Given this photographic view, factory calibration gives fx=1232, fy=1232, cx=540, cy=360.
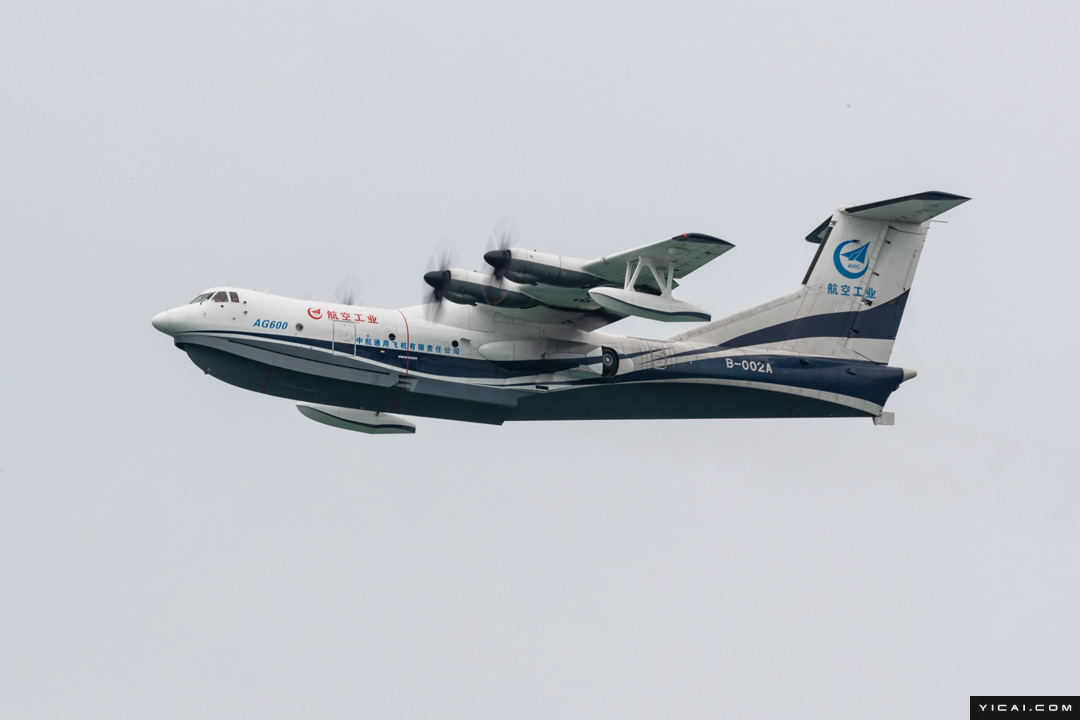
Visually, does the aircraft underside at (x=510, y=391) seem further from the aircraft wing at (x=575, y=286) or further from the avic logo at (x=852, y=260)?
the avic logo at (x=852, y=260)

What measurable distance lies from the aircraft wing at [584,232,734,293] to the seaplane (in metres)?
0.03

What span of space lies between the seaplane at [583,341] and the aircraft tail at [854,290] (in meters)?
0.03

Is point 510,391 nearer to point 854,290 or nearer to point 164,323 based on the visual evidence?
point 164,323

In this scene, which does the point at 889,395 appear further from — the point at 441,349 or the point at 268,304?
the point at 268,304

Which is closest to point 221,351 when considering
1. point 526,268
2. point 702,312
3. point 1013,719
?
point 526,268

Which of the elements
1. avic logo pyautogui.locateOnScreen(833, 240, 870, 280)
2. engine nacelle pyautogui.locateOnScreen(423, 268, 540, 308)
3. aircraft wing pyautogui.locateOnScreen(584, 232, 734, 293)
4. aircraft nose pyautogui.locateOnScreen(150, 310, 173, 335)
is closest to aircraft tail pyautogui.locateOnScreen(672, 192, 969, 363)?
avic logo pyautogui.locateOnScreen(833, 240, 870, 280)

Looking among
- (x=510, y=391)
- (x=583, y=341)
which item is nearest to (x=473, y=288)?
(x=510, y=391)

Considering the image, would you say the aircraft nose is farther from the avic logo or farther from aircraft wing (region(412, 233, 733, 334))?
the avic logo

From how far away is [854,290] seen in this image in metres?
23.3

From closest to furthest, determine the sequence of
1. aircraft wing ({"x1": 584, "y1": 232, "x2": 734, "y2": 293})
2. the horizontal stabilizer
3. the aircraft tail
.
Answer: aircraft wing ({"x1": 584, "y1": 232, "x2": 734, "y2": 293}) < the horizontal stabilizer < the aircraft tail

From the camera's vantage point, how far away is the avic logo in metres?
23.3

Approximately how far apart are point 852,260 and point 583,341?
5.79m

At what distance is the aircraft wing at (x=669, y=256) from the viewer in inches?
741

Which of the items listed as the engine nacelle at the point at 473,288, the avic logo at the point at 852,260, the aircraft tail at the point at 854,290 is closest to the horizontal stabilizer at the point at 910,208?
the aircraft tail at the point at 854,290
